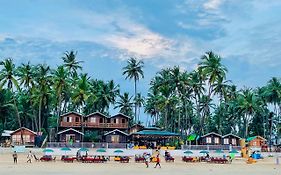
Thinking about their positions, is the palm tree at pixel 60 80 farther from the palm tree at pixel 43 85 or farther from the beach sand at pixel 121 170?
the beach sand at pixel 121 170

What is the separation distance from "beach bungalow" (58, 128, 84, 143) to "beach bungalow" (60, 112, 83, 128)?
3.64 metres

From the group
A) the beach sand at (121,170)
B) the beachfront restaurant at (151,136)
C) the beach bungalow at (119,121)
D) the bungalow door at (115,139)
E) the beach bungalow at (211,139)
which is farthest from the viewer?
the beach bungalow at (211,139)

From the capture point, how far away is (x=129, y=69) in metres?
87.6

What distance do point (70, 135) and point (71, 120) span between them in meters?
4.70

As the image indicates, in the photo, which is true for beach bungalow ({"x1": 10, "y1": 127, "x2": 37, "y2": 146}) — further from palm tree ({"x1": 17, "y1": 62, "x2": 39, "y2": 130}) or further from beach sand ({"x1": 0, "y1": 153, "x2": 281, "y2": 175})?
beach sand ({"x1": 0, "y1": 153, "x2": 281, "y2": 175})

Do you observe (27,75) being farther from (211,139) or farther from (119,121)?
(211,139)

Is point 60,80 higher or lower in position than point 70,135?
higher

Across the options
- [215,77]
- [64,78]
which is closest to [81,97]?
[64,78]

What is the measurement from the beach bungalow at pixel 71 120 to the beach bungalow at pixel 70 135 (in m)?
3.64

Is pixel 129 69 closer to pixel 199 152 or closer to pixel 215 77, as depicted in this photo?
pixel 215 77

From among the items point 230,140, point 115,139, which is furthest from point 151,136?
point 230,140

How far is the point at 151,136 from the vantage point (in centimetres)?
6500

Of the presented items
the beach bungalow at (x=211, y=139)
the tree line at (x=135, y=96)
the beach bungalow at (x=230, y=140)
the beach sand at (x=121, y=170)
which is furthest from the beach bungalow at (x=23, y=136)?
the beach bungalow at (x=230, y=140)

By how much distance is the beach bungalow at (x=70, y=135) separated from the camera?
70188 millimetres
